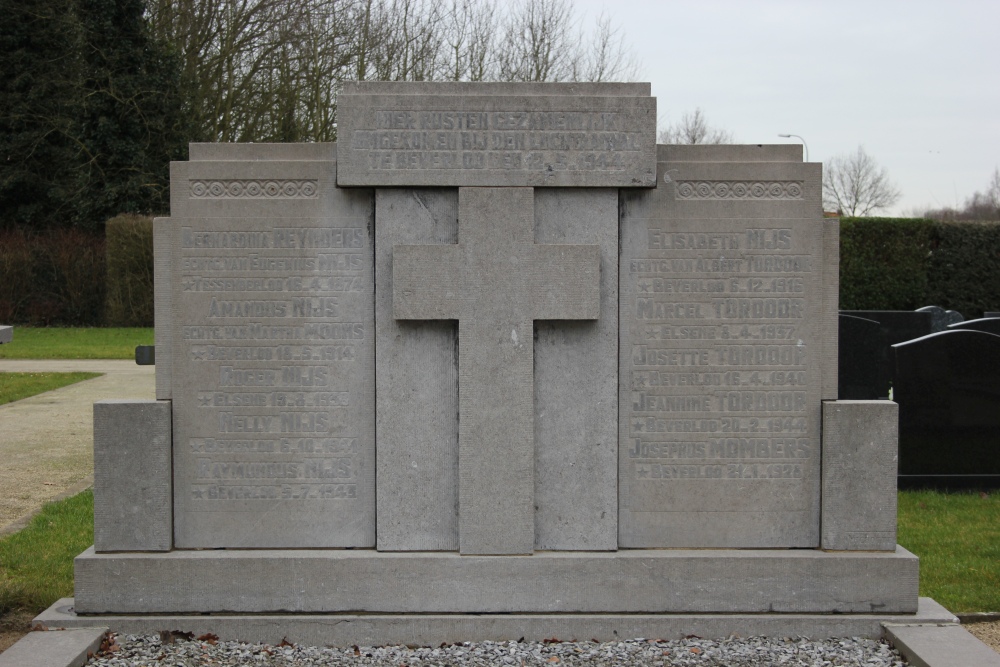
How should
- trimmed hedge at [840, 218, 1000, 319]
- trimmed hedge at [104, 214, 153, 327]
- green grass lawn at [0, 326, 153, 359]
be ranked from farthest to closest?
trimmed hedge at [840, 218, 1000, 319]
trimmed hedge at [104, 214, 153, 327]
green grass lawn at [0, 326, 153, 359]

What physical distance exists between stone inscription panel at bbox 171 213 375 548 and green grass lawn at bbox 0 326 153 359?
49.6 feet

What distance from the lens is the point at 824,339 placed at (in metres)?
4.56

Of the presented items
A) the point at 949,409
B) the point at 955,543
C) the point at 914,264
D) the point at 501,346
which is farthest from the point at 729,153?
the point at 914,264

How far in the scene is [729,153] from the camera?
15.0 feet

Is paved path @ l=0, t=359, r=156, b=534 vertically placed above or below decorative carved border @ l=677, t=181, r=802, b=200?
below

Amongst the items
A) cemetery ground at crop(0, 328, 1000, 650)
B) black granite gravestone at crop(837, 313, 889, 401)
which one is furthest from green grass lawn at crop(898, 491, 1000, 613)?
black granite gravestone at crop(837, 313, 889, 401)

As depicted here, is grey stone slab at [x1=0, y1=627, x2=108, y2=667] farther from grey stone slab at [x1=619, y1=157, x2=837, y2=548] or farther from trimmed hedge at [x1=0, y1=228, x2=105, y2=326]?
→ trimmed hedge at [x1=0, y1=228, x2=105, y2=326]

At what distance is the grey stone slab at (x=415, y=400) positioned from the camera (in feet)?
14.8

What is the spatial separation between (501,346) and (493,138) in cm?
94

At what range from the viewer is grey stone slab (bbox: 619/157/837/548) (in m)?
4.54

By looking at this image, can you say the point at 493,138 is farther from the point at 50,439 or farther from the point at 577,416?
the point at 50,439

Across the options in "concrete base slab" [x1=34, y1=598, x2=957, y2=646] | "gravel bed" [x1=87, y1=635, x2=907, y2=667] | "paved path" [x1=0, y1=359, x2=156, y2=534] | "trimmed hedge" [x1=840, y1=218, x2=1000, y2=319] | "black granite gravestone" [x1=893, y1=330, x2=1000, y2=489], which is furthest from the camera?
"trimmed hedge" [x1=840, y1=218, x2=1000, y2=319]

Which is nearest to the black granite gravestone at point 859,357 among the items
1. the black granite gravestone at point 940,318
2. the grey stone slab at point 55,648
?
the black granite gravestone at point 940,318

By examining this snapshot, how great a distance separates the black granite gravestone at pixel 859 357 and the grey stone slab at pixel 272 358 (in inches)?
274
